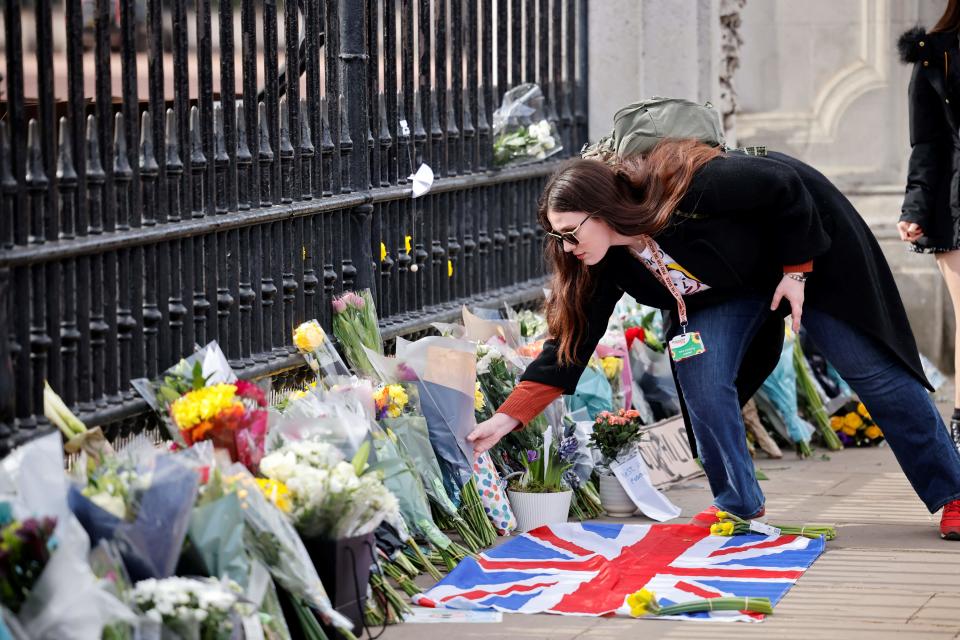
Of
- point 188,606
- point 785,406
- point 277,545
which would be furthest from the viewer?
point 785,406

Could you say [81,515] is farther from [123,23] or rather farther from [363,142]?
[363,142]

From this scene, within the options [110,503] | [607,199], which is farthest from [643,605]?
[110,503]

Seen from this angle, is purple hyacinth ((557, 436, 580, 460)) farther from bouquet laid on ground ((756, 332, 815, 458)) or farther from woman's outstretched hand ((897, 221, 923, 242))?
woman's outstretched hand ((897, 221, 923, 242))

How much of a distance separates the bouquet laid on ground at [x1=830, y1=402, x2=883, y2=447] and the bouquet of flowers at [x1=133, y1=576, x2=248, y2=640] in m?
4.41

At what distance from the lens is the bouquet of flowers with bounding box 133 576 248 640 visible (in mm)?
3273

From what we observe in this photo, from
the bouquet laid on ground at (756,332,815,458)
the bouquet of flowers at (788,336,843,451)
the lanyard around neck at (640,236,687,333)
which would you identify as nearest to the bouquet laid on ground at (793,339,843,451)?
the bouquet of flowers at (788,336,843,451)

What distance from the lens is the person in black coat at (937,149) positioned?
652cm

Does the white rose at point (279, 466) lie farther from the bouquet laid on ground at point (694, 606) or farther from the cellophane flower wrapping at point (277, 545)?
the bouquet laid on ground at point (694, 606)

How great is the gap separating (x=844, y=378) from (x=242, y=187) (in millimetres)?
2139

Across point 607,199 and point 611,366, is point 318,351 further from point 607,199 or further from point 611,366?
point 611,366

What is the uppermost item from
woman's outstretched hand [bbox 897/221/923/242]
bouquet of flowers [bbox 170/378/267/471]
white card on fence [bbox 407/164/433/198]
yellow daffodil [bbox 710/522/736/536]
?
white card on fence [bbox 407/164/433/198]

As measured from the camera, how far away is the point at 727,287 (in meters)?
5.10

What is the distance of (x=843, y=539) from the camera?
207 inches

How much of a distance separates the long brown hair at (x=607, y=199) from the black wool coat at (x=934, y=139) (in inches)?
75.5
